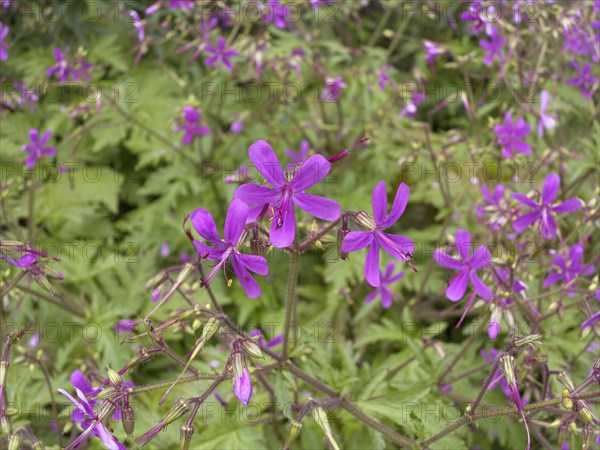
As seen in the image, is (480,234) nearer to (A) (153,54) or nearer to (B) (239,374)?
(B) (239,374)

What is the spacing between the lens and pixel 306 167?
1596 millimetres

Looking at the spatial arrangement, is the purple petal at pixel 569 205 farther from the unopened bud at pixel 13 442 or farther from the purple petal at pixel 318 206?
the unopened bud at pixel 13 442

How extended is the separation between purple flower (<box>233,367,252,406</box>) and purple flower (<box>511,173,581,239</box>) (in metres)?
1.44

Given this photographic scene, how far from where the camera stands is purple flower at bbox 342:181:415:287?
1.70 metres

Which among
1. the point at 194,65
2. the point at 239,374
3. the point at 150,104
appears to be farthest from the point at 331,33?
the point at 239,374

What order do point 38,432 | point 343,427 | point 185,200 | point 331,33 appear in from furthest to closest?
point 331,33 → point 185,200 → point 38,432 → point 343,427

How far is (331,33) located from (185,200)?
2.51 m

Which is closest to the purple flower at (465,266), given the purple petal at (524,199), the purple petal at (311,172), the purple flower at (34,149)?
the purple petal at (524,199)

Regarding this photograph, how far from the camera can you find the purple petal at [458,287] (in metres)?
2.28

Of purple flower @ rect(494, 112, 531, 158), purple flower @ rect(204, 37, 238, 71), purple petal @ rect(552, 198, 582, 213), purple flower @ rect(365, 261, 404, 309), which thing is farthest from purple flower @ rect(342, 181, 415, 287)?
purple flower @ rect(204, 37, 238, 71)

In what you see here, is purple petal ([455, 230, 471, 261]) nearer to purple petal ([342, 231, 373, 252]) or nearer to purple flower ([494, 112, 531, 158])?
purple petal ([342, 231, 373, 252])

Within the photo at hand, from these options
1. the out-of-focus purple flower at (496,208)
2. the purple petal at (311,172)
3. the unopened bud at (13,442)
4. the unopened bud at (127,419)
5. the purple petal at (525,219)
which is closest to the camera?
the purple petal at (311,172)

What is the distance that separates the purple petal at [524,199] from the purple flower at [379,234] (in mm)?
849

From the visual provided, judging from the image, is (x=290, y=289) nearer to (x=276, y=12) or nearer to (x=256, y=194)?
(x=256, y=194)
